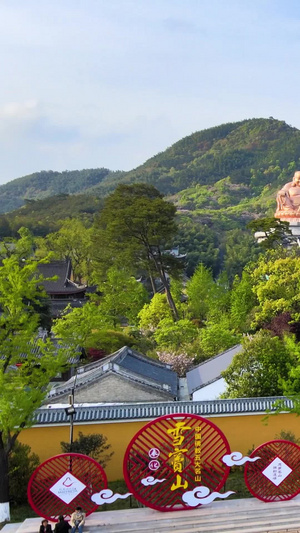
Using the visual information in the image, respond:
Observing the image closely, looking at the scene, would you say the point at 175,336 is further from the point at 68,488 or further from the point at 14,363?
the point at 68,488

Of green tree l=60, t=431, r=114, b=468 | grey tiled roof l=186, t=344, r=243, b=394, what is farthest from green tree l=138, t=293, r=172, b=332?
green tree l=60, t=431, r=114, b=468

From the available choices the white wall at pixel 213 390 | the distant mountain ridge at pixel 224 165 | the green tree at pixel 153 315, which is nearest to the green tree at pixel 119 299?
the green tree at pixel 153 315

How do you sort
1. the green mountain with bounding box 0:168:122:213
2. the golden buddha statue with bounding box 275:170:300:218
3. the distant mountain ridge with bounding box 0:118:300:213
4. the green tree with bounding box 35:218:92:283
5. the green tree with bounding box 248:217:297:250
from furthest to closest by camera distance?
1. the green mountain with bounding box 0:168:122:213
2. the distant mountain ridge with bounding box 0:118:300:213
3. the golden buddha statue with bounding box 275:170:300:218
4. the green tree with bounding box 35:218:92:283
5. the green tree with bounding box 248:217:297:250

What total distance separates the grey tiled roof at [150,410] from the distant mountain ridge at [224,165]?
96882 mm

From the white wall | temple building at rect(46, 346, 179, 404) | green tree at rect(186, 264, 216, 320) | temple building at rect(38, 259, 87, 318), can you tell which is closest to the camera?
temple building at rect(46, 346, 179, 404)

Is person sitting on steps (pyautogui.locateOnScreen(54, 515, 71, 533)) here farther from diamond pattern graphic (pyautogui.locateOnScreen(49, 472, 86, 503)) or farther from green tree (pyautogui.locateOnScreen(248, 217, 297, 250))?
green tree (pyautogui.locateOnScreen(248, 217, 297, 250))

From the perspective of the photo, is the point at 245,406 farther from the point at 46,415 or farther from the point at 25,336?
the point at 25,336

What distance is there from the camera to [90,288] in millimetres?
45469

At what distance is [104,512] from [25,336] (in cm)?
425

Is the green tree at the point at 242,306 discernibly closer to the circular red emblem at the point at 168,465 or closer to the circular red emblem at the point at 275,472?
the circular red emblem at the point at 275,472

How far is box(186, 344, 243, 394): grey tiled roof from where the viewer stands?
20562 millimetres

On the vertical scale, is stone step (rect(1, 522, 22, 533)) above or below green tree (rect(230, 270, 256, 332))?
below

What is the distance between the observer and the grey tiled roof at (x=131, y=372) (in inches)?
736

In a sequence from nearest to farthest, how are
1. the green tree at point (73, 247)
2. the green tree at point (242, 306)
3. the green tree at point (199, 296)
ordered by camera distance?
the green tree at point (242, 306)
the green tree at point (199, 296)
the green tree at point (73, 247)
